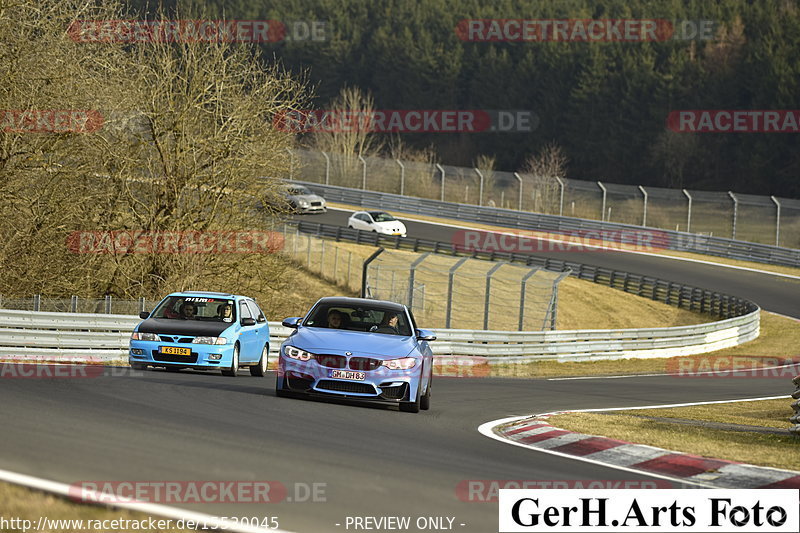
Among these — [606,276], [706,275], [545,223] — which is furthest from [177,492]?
[545,223]

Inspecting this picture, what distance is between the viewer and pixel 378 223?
56719mm

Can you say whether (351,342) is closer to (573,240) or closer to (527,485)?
(527,485)

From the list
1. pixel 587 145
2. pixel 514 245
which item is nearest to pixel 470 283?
pixel 514 245

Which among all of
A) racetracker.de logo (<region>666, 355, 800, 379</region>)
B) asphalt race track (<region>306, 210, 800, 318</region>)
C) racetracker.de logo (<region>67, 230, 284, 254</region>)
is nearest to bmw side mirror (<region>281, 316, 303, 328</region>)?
racetracker.de logo (<region>67, 230, 284, 254</region>)

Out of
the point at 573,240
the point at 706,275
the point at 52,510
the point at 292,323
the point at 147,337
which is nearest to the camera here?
the point at 52,510

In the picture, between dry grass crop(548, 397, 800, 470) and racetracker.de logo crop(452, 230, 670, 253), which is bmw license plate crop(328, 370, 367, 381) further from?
racetracker.de logo crop(452, 230, 670, 253)

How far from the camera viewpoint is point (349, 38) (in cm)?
12394

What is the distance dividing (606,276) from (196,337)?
118 feet

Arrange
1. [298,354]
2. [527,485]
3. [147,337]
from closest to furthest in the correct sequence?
[527,485]
[298,354]
[147,337]

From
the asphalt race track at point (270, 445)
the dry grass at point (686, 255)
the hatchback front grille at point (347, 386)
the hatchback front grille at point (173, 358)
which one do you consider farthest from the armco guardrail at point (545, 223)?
the hatchback front grille at point (347, 386)

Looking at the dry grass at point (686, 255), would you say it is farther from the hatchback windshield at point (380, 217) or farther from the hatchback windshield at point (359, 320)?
the hatchback windshield at point (359, 320)

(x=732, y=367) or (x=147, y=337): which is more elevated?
(x=147, y=337)

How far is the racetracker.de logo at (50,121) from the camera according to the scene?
26672mm

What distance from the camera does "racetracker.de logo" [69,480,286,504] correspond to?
735 centimetres
